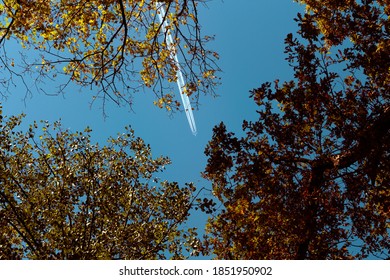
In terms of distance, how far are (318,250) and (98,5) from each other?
940 cm

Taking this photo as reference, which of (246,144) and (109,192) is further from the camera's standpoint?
(109,192)

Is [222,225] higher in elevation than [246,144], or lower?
lower

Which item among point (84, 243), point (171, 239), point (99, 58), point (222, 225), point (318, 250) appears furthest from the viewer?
point (171, 239)

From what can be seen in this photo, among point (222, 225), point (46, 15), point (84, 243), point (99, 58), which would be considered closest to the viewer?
point (222, 225)

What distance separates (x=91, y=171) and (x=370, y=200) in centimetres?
1188

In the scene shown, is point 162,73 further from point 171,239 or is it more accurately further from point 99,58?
point 171,239

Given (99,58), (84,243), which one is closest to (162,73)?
(99,58)

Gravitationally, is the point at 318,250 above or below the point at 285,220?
below

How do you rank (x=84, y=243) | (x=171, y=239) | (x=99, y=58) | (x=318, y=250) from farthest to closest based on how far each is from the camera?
1. (x=171, y=239)
2. (x=84, y=243)
3. (x=99, y=58)
4. (x=318, y=250)

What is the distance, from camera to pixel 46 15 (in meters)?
11.9

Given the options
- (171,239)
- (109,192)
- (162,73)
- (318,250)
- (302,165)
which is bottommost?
(318,250)

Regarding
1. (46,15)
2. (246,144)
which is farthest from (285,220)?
(46,15)

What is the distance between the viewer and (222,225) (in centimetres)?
Result: 1111

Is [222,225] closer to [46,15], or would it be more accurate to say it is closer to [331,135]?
[331,135]
